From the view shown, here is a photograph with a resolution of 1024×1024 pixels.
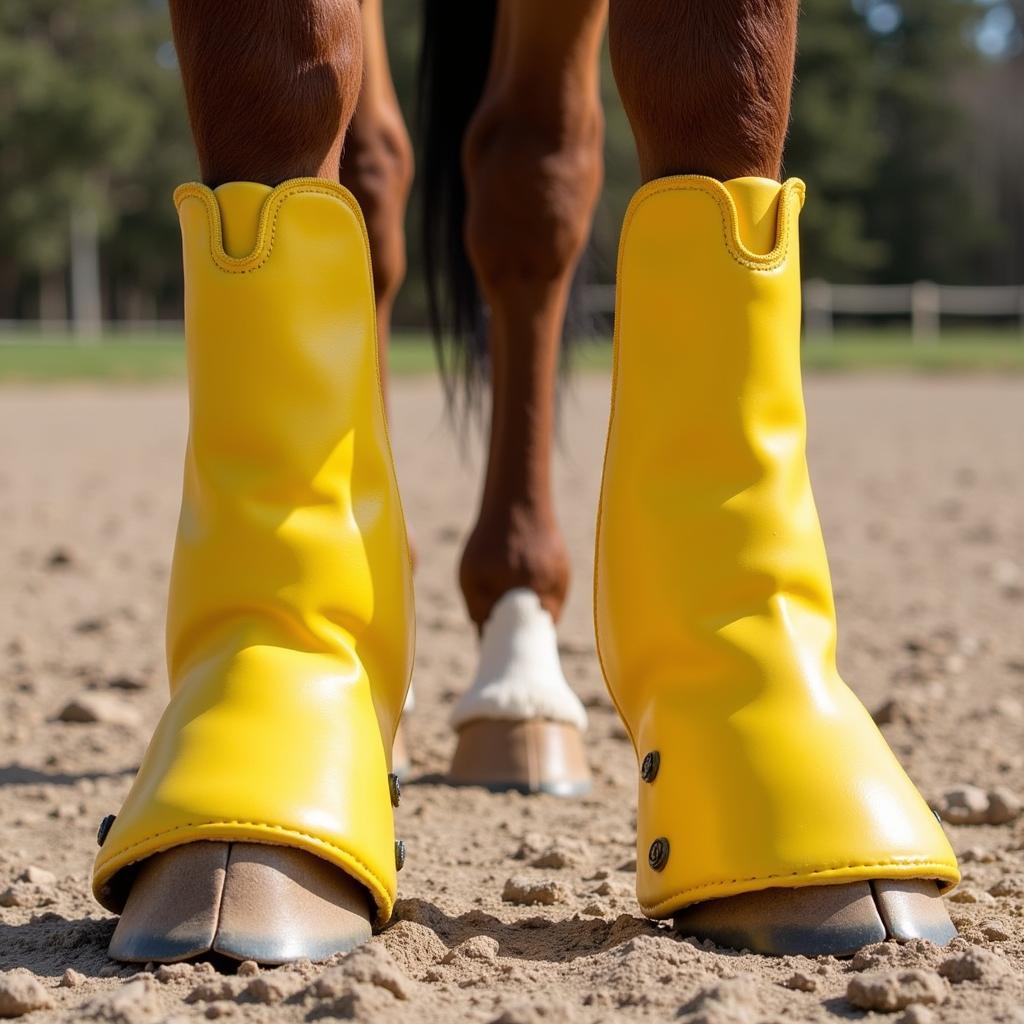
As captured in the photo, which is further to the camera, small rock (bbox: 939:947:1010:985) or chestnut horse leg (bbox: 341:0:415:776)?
chestnut horse leg (bbox: 341:0:415:776)

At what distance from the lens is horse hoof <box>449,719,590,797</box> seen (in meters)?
1.82

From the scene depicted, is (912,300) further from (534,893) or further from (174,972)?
(174,972)

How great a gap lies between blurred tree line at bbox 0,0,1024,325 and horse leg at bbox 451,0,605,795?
2843 centimetres

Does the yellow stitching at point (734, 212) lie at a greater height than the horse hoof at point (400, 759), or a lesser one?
greater

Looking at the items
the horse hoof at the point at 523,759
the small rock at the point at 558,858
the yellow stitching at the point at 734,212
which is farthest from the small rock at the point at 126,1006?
the horse hoof at the point at 523,759

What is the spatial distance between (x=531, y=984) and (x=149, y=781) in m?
0.31

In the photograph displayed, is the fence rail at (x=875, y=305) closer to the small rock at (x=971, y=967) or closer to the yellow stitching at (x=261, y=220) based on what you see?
the yellow stitching at (x=261, y=220)

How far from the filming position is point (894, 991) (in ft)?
3.19

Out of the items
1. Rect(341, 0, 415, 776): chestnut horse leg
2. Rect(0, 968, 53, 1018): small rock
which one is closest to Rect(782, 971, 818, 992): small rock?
Rect(0, 968, 53, 1018): small rock

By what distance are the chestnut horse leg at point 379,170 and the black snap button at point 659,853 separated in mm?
822

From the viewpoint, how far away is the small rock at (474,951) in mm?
1106

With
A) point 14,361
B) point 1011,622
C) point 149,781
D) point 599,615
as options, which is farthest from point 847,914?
point 14,361

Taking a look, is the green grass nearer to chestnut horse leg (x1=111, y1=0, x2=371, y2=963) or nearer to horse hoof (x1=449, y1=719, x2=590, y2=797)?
horse hoof (x1=449, y1=719, x2=590, y2=797)

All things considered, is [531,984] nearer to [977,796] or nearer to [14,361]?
[977,796]
